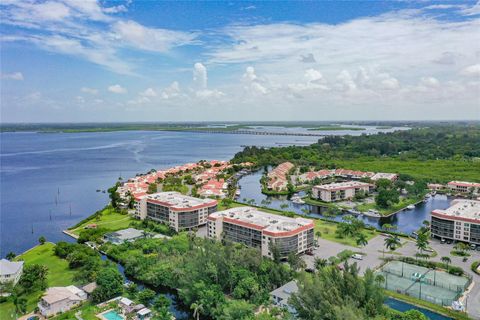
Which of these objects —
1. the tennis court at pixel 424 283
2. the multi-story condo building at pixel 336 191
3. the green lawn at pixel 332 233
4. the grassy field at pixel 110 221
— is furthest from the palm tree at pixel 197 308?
the multi-story condo building at pixel 336 191

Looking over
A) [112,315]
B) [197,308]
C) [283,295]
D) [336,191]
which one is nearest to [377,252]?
[283,295]

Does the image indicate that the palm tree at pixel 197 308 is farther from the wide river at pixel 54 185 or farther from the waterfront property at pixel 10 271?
the wide river at pixel 54 185

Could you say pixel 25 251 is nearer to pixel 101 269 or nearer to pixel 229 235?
pixel 101 269

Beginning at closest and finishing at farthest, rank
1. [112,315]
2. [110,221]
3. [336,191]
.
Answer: [112,315]
[110,221]
[336,191]

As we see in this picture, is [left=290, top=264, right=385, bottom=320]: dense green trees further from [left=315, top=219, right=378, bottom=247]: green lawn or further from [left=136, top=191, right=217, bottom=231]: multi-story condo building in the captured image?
[left=136, top=191, right=217, bottom=231]: multi-story condo building

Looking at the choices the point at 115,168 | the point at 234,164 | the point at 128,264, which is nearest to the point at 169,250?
the point at 128,264

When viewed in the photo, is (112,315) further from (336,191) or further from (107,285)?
(336,191)
